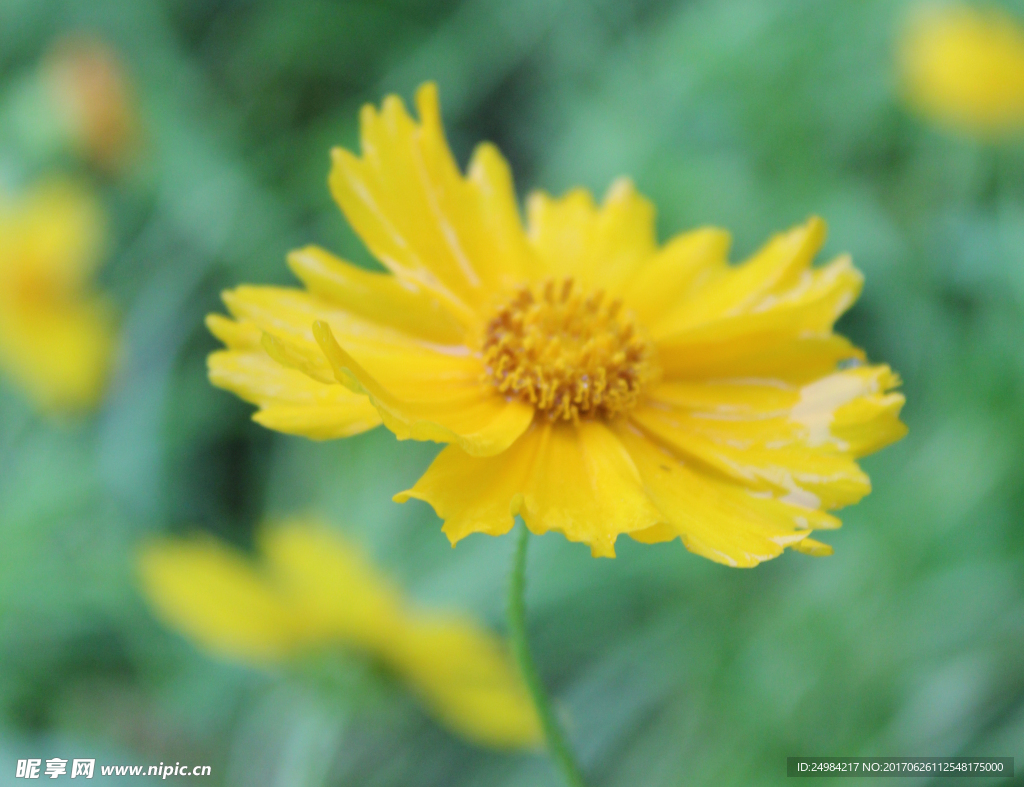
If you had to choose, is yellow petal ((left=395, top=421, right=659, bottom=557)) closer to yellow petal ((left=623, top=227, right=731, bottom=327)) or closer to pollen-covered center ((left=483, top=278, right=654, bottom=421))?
pollen-covered center ((left=483, top=278, right=654, bottom=421))

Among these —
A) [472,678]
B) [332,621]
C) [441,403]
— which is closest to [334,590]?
[332,621]

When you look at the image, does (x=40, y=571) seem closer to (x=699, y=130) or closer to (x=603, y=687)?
(x=603, y=687)

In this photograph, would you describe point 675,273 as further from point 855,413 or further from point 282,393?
point 282,393

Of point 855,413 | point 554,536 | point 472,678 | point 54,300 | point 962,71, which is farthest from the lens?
point 962,71

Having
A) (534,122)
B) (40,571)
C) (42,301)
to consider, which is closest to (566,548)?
(40,571)

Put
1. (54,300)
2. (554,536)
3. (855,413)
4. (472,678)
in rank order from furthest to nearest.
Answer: (54,300) → (554,536) → (472,678) → (855,413)

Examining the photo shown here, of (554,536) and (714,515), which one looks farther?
(554,536)

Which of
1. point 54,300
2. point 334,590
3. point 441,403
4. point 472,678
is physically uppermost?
point 54,300
